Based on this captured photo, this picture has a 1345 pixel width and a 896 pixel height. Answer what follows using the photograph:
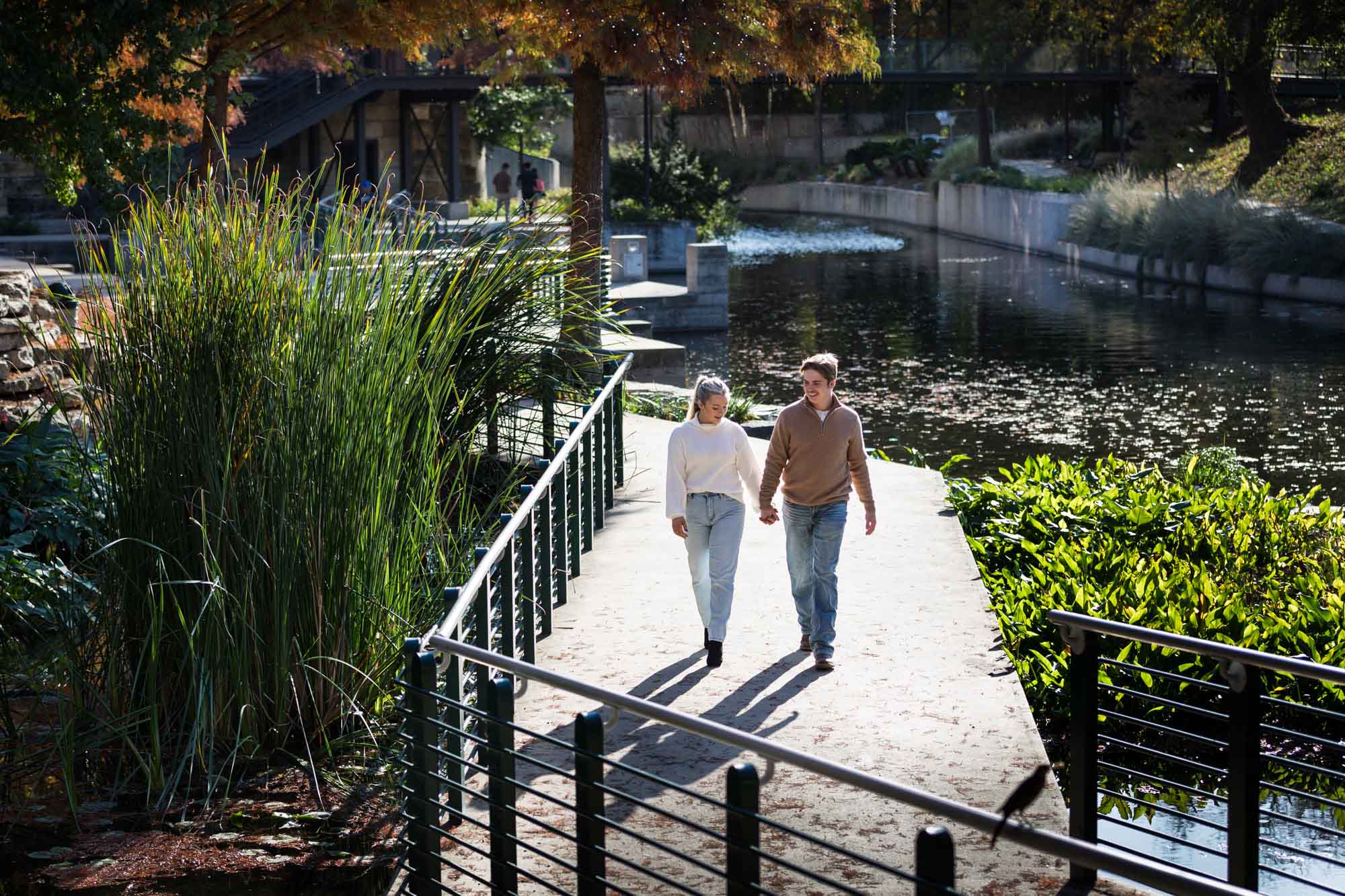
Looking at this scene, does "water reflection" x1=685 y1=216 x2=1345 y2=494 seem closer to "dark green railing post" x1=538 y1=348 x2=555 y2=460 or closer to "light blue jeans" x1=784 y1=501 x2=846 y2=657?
"dark green railing post" x1=538 y1=348 x2=555 y2=460

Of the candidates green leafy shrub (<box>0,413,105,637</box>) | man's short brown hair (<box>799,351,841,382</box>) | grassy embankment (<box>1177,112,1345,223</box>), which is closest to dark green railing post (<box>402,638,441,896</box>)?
green leafy shrub (<box>0,413,105,637</box>)

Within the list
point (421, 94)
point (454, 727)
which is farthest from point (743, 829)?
point (421, 94)

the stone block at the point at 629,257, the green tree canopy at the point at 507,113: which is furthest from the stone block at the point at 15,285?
the green tree canopy at the point at 507,113

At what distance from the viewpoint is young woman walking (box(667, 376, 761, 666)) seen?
7309mm

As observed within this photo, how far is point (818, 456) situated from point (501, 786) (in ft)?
10.7

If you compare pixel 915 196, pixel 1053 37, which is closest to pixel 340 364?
pixel 1053 37

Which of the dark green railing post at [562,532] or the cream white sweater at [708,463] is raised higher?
the cream white sweater at [708,463]

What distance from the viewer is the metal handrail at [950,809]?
106 inches

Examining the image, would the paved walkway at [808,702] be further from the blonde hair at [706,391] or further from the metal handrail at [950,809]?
the metal handrail at [950,809]

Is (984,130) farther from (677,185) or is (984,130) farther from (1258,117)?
(677,185)

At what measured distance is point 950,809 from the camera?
3.01 meters

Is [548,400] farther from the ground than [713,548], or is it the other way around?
[548,400]

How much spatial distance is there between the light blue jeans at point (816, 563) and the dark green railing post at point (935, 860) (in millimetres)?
Result: 4229

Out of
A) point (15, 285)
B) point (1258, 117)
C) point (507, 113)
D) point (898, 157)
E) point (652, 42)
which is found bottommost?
point (15, 285)
